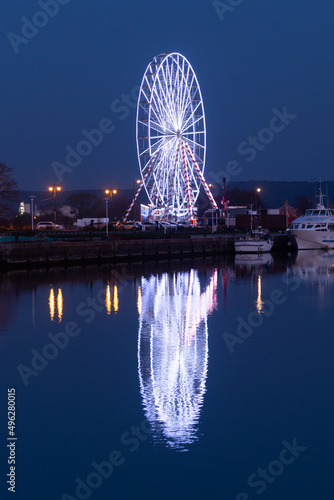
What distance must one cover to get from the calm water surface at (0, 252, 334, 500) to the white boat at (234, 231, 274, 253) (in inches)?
1292

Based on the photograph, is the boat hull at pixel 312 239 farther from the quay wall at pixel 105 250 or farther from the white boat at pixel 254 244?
the quay wall at pixel 105 250

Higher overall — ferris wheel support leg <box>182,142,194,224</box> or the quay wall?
ferris wheel support leg <box>182,142,194,224</box>

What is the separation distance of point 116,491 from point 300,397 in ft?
18.7

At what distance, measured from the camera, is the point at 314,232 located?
240 feet

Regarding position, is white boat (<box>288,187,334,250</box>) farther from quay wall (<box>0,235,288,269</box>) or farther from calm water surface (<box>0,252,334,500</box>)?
calm water surface (<box>0,252,334,500</box>)

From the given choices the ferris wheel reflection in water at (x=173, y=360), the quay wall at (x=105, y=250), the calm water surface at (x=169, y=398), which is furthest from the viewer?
the quay wall at (x=105, y=250)

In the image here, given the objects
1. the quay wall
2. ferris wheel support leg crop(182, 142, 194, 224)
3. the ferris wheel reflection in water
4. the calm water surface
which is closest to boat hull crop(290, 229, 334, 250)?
the quay wall

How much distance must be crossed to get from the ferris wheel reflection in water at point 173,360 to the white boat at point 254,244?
29.1 meters

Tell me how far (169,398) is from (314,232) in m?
60.0

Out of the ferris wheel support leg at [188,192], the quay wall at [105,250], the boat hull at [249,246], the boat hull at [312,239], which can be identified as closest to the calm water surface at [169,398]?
the quay wall at [105,250]

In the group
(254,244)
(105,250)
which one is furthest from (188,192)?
(105,250)

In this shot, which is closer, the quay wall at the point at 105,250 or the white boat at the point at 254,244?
the quay wall at the point at 105,250

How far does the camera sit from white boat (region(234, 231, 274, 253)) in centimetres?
6450

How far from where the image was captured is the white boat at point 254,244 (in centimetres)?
6450
